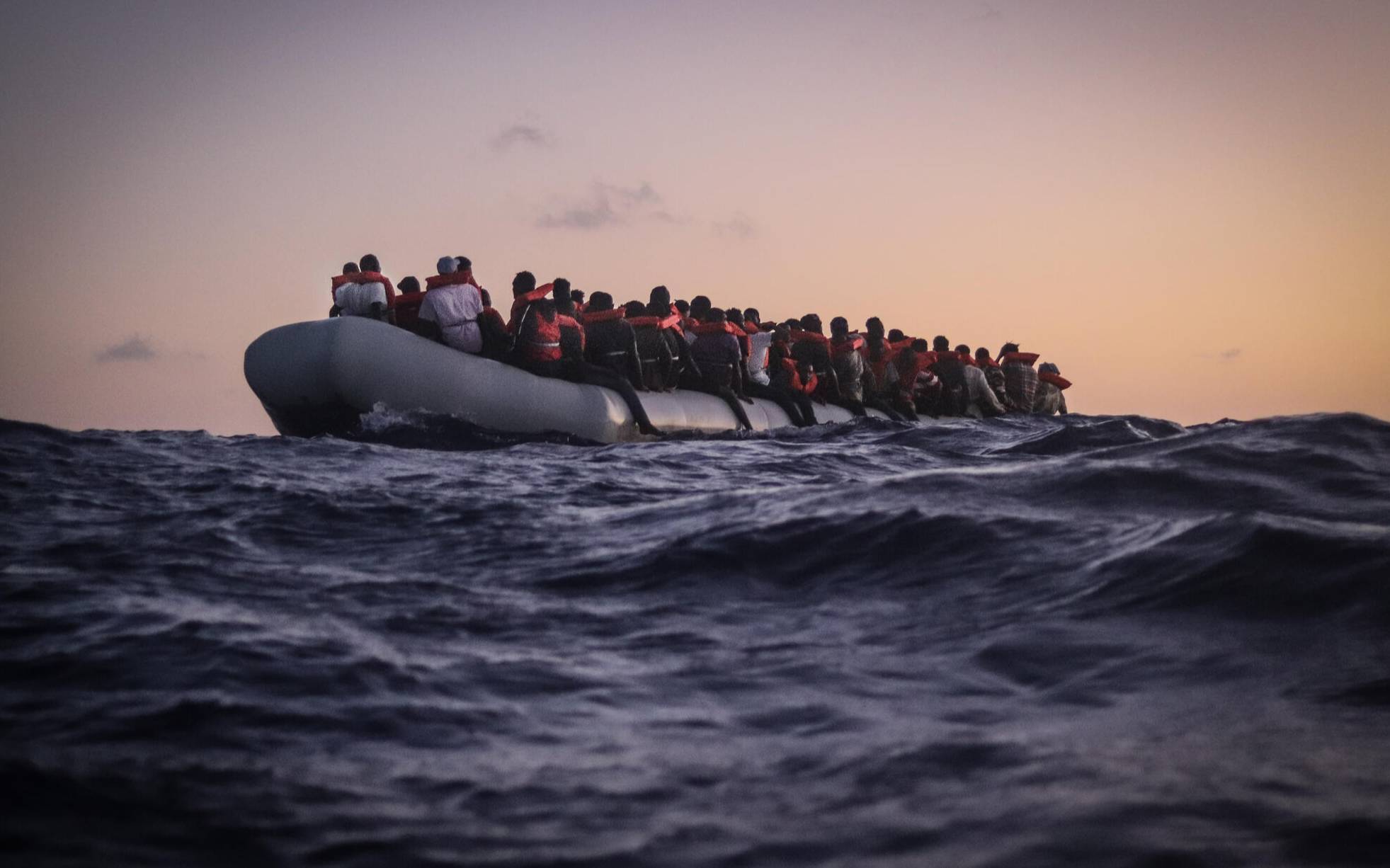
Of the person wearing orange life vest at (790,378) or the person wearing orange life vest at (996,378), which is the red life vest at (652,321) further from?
the person wearing orange life vest at (996,378)

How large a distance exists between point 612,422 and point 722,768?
10180 millimetres

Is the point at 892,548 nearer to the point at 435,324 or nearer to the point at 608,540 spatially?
the point at 608,540

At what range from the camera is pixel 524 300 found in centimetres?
1234

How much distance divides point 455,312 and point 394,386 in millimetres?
1283

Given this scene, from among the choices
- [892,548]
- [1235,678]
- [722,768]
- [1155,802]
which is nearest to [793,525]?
[892,548]

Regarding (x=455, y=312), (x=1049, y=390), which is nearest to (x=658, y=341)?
(x=455, y=312)

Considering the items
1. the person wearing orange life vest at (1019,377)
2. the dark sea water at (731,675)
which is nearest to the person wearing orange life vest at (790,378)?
the person wearing orange life vest at (1019,377)

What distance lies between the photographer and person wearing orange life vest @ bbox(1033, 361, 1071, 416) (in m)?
26.0

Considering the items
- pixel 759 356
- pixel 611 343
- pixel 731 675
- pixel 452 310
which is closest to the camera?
pixel 731 675

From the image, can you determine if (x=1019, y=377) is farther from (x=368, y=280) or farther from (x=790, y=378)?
(x=368, y=280)

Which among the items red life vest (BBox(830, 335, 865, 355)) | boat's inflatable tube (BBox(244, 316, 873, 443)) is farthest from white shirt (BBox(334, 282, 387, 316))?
red life vest (BBox(830, 335, 865, 355))

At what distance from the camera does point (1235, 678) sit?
2.81 metres

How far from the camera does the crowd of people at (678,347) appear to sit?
40.4 ft

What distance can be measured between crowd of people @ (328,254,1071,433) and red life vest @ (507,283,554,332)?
0.01 metres
